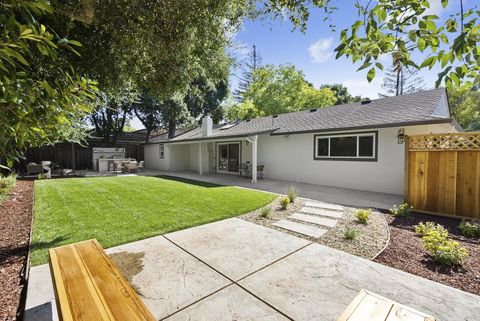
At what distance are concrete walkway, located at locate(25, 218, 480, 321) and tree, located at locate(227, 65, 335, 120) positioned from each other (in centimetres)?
2411

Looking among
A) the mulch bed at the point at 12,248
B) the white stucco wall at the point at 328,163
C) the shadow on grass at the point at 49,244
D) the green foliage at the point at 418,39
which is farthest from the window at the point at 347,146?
the mulch bed at the point at 12,248

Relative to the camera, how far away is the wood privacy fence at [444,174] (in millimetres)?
5426

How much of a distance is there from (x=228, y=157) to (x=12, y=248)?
1194cm

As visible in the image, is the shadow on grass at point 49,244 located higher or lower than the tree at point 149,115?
lower

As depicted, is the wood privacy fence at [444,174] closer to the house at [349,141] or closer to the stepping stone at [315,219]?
the house at [349,141]

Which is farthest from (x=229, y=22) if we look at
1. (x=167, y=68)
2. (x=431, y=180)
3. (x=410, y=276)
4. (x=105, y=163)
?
(x=105, y=163)

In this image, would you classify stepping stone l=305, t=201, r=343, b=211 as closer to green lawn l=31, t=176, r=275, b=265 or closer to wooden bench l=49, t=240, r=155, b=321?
green lawn l=31, t=176, r=275, b=265

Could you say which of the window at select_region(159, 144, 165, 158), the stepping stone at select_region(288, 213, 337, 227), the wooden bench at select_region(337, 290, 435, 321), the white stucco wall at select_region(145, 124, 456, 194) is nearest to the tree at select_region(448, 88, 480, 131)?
the white stucco wall at select_region(145, 124, 456, 194)

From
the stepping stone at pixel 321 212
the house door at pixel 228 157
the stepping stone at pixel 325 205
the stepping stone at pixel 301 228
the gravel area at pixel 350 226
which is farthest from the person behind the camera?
the house door at pixel 228 157

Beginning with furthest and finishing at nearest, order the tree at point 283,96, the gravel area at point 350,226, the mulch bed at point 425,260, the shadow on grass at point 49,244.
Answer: the tree at point 283,96, the gravel area at point 350,226, the shadow on grass at point 49,244, the mulch bed at point 425,260

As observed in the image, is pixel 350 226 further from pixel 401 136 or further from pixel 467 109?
pixel 467 109

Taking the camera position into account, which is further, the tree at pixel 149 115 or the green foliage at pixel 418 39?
the tree at pixel 149 115

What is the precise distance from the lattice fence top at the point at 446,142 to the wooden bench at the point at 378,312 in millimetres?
5772

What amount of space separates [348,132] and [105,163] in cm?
1613
